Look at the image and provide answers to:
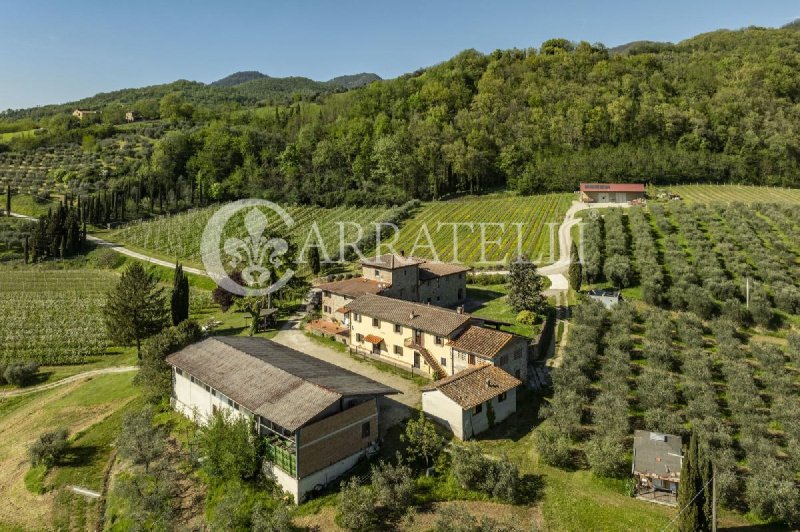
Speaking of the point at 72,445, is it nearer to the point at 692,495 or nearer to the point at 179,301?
the point at 179,301

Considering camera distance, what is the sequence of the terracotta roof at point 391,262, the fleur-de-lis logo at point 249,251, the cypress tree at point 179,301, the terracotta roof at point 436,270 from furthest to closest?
the fleur-de-lis logo at point 249,251
the terracotta roof at point 436,270
the cypress tree at point 179,301
the terracotta roof at point 391,262

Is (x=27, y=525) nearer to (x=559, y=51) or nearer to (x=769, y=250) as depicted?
(x=769, y=250)

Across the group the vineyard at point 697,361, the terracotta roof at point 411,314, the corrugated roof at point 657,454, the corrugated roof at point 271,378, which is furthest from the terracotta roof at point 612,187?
the corrugated roof at point 271,378

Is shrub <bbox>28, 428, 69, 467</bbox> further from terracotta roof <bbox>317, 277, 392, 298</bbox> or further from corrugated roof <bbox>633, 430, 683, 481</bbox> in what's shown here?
corrugated roof <bbox>633, 430, 683, 481</bbox>

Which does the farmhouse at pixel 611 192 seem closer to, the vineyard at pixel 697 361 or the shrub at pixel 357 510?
the vineyard at pixel 697 361

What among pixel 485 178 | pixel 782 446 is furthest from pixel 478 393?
pixel 485 178

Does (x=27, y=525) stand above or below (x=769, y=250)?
below
